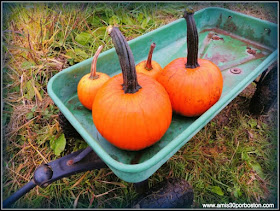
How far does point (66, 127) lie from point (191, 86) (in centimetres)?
109

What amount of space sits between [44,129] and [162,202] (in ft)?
4.36

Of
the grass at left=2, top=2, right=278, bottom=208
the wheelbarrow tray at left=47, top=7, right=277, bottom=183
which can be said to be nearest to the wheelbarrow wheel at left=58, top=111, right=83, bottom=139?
the grass at left=2, top=2, right=278, bottom=208

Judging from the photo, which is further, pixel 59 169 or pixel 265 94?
pixel 265 94

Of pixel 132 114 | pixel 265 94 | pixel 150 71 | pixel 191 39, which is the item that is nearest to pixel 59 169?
pixel 132 114

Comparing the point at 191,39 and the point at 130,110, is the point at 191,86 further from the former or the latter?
the point at 130,110

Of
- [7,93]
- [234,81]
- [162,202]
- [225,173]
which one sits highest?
[234,81]

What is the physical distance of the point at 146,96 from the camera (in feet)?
3.51

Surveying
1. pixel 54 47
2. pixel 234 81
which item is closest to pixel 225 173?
pixel 234 81

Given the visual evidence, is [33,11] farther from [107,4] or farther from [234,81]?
[234,81]

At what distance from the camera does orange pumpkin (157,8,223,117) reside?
48.9 inches

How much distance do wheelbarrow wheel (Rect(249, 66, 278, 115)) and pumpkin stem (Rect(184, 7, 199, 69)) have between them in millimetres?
1119

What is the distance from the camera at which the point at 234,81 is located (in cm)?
184

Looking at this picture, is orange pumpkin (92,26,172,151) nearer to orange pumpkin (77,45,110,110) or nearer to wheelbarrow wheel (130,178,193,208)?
orange pumpkin (77,45,110,110)

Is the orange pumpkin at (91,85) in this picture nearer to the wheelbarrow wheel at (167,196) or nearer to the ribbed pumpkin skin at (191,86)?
the ribbed pumpkin skin at (191,86)
